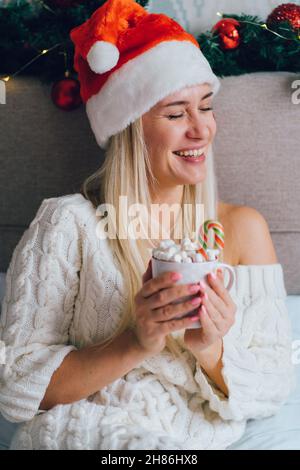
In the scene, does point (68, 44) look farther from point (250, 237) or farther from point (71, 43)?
point (250, 237)

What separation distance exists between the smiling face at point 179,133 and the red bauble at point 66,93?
45cm

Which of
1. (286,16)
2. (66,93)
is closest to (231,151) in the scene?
(286,16)

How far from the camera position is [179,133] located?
1.38 m

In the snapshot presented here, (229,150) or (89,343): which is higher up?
(229,150)

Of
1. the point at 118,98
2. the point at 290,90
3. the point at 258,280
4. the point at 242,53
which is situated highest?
the point at 242,53

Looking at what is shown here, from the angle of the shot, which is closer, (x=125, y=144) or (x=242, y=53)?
(x=125, y=144)

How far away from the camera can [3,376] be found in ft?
4.06

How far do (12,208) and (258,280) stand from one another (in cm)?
89

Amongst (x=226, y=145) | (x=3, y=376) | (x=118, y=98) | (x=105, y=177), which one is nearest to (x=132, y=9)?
(x=118, y=98)

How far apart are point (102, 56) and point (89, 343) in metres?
0.66

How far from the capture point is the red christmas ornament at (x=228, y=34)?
5.72 feet

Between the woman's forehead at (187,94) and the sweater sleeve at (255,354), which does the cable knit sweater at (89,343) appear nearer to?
the sweater sleeve at (255,354)

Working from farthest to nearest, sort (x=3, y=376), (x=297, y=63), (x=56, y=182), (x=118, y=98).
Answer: (x=56, y=182) < (x=297, y=63) < (x=118, y=98) < (x=3, y=376)
